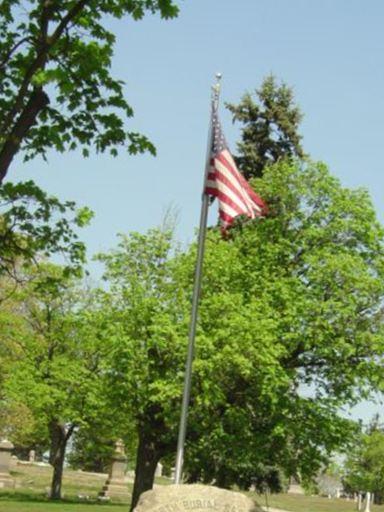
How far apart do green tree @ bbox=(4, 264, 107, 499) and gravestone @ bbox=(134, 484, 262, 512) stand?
16.4m

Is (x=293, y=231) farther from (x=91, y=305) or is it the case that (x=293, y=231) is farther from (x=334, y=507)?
(x=334, y=507)

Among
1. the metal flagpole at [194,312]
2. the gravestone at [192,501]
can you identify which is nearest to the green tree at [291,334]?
the metal flagpole at [194,312]

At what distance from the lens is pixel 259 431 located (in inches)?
1096

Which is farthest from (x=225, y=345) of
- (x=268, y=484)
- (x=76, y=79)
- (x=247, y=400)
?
(x=268, y=484)

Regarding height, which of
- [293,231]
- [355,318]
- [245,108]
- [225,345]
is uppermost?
[245,108]

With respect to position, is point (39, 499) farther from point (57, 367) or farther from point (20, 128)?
Answer: point (20, 128)

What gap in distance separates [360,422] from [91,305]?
1559cm

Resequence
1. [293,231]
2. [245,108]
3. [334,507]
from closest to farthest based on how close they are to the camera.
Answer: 1. [293,231]
2. [245,108]
3. [334,507]

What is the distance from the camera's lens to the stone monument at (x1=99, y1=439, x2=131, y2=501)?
42.1 metres

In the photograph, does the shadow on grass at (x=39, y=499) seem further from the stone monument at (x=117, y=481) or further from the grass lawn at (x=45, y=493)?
the stone monument at (x=117, y=481)

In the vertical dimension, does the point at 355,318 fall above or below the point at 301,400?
above

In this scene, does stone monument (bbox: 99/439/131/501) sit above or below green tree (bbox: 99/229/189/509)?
below

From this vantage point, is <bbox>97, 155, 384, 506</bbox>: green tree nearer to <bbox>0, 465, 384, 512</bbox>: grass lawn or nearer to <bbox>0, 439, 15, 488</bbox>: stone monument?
<bbox>0, 465, 384, 512</bbox>: grass lawn

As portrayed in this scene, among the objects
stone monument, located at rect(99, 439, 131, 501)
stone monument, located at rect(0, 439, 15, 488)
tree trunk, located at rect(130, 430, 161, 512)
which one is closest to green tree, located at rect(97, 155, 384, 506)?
tree trunk, located at rect(130, 430, 161, 512)
